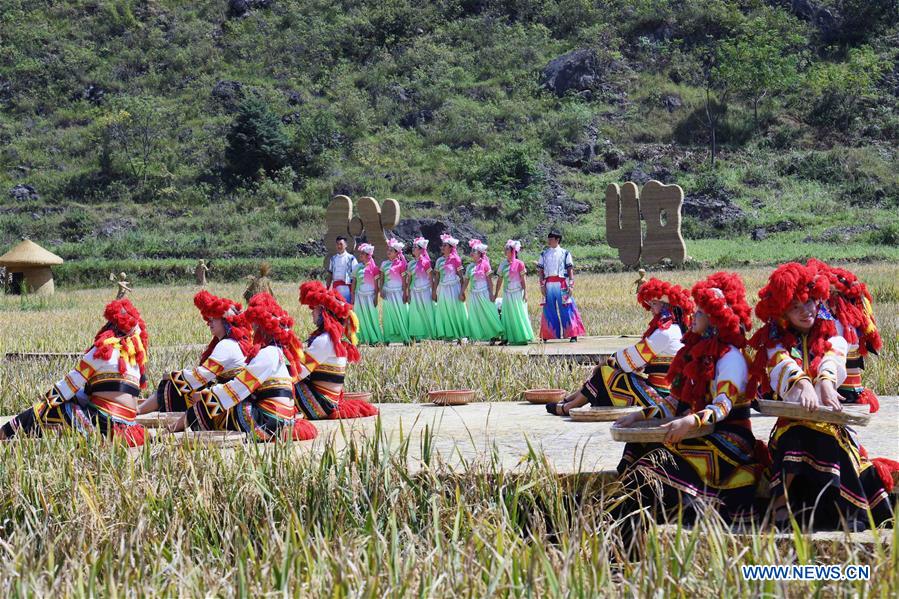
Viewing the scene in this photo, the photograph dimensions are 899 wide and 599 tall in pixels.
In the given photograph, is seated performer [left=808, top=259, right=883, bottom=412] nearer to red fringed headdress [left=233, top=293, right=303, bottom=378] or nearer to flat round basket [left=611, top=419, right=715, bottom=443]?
flat round basket [left=611, top=419, right=715, bottom=443]

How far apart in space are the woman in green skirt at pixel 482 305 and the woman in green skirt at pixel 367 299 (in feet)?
4.21

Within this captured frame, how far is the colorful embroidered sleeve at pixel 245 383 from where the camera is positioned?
7.20m

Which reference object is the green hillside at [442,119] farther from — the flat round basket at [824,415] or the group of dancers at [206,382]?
the flat round basket at [824,415]

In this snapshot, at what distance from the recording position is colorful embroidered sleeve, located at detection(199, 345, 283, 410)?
720 centimetres

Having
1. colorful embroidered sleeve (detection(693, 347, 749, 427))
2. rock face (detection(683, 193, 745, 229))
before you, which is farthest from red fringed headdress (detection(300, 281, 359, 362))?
rock face (detection(683, 193, 745, 229))

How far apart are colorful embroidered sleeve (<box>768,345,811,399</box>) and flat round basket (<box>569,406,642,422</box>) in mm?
2570

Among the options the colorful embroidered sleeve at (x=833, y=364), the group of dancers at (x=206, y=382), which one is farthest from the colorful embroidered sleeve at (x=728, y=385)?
the group of dancers at (x=206, y=382)

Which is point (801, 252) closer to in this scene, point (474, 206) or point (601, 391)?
point (474, 206)

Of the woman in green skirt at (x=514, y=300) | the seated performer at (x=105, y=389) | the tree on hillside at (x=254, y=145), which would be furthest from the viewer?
the tree on hillside at (x=254, y=145)

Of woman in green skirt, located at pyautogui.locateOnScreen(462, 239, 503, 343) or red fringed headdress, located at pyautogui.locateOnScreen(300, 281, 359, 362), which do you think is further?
woman in green skirt, located at pyautogui.locateOnScreen(462, 239, 503, 343)

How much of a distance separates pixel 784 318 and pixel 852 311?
2.33 meters

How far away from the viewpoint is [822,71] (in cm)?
5606

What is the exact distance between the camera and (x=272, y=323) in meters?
7.35

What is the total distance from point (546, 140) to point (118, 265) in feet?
75.1
